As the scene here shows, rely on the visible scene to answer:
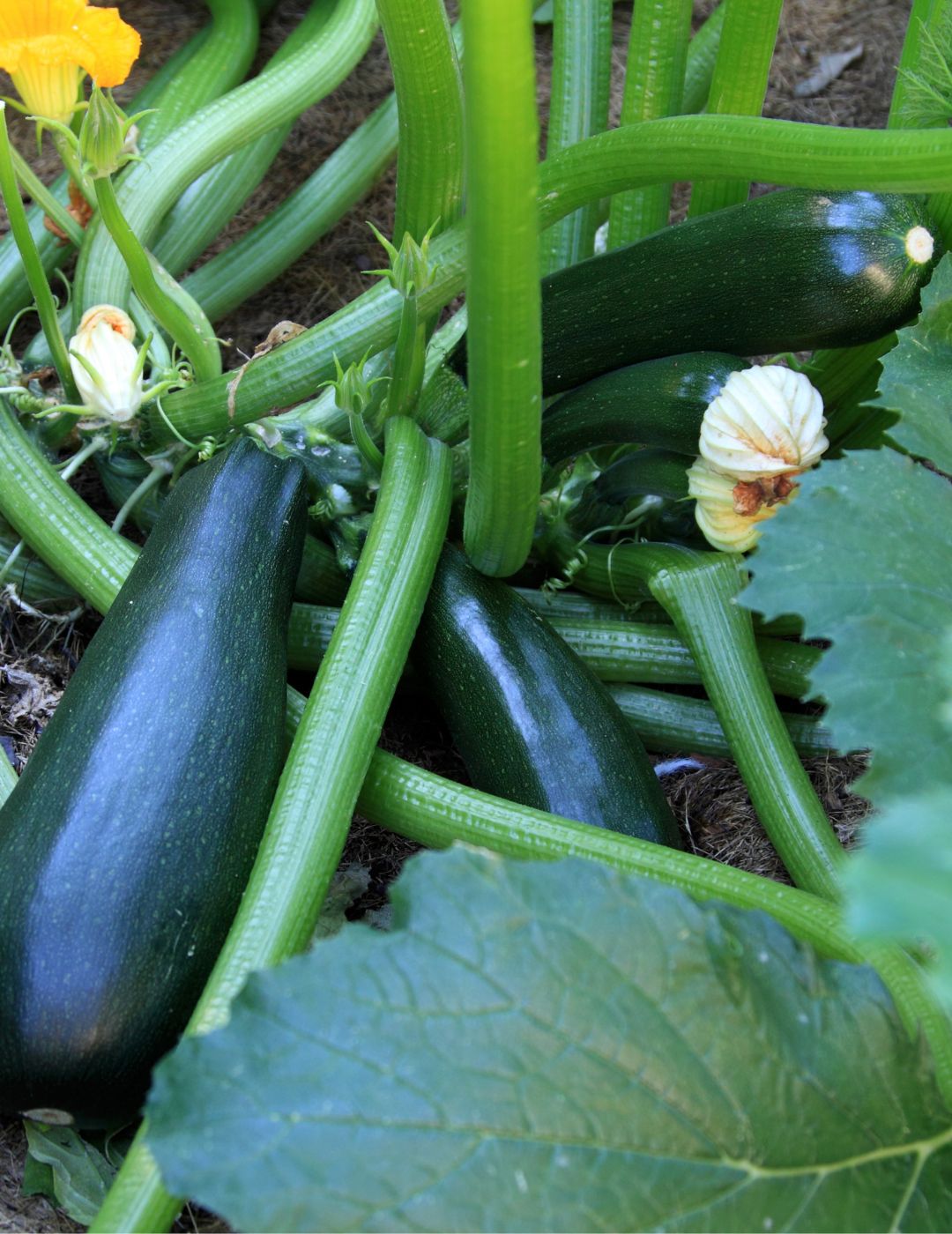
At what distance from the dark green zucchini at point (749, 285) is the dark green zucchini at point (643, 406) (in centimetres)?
5

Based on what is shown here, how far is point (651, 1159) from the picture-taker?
109 cm

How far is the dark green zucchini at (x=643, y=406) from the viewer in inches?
74.4

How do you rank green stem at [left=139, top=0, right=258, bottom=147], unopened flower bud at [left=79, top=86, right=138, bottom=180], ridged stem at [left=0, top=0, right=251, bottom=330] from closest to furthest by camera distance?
1. unopened flower bud at [left=79, top=86, right=138, bottom=180]
2. ridged stem at [left=0, top=0, right=251, bottom=330]
3. green stem at [left=139, top=0, right=258, bottom=147]

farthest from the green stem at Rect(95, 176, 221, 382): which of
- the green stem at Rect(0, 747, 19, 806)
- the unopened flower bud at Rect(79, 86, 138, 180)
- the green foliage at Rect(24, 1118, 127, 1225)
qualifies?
the green foliage at Rect(24, 1118, 127, 1225)

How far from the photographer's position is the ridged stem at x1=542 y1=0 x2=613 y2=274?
7.16 ft

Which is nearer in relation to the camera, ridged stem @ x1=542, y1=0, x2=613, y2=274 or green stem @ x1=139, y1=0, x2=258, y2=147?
ridged stem @ x1=542, y1=0, x2=613, y2=274

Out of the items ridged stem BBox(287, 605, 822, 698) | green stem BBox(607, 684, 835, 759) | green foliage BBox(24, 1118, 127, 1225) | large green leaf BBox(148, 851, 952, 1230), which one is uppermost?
ridged stem BBox(287, 605, 822, 698)

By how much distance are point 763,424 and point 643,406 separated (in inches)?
8.7

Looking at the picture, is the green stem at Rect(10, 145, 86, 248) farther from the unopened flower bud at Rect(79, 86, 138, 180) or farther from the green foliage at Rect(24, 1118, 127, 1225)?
the green foliage at Rect(24, 1118, 127, 1225)

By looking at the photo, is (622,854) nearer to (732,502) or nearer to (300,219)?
(732,502)

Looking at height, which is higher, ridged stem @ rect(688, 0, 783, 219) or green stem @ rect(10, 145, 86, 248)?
ridged stem @ rect(688, 0, 783, 219)

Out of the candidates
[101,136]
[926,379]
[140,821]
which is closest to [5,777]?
[140,821]

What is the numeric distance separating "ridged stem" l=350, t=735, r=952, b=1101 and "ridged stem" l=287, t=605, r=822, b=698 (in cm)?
37

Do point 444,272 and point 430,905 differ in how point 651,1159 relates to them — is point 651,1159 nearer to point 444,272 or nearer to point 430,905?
point 430,905
